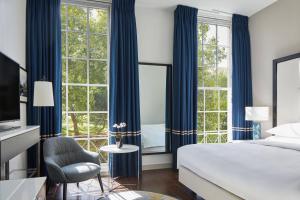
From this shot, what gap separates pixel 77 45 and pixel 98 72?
577mm

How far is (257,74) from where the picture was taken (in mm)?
4480

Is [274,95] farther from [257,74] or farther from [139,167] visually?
[139,167]

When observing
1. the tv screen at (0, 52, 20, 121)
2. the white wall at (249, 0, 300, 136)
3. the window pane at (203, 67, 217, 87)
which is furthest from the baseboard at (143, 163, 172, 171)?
the tv screen at (0, 52, 20, 121)

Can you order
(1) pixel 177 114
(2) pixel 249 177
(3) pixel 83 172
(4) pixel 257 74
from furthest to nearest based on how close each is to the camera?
(4) pixel 257 74
(1) pixel 177 114
(3) pixel 83 172
(2) pixel 249 177

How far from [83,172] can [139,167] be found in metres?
1.41

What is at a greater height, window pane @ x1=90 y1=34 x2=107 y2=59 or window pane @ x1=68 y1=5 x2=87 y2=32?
window pane @ x1=68 y1=5 x2=87 y2=32

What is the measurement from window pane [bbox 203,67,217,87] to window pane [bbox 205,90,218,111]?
0.15 meters

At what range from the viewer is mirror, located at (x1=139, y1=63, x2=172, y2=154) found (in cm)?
406

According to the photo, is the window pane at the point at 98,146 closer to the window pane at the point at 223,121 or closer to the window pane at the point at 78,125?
the window pane at the point at 78,125

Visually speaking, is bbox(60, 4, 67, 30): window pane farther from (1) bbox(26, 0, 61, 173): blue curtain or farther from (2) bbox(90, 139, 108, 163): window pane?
(2) bbox(90, 139, 108, 163): window pane

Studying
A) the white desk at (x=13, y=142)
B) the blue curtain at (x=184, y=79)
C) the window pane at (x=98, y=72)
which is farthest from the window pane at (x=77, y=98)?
the blue curtain at (x=184, y=79)

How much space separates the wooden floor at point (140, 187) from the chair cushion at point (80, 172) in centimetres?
42

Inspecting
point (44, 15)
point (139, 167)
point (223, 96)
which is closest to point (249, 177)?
point (139, 167)

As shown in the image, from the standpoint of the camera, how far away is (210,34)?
4.59 m
